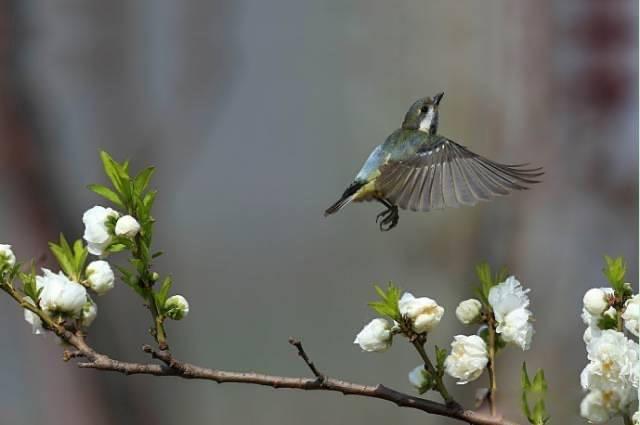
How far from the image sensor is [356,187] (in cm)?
143

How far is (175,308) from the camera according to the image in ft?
3.14

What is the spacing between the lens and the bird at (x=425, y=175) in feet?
4.04

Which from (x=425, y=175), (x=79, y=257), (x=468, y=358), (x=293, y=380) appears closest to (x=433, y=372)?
(x=468, y=358)

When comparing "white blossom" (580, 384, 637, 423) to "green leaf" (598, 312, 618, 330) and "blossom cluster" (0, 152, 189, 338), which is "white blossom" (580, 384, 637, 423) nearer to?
"green leaf" (598, 312, 618, 330)

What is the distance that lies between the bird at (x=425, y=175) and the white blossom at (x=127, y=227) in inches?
12.5

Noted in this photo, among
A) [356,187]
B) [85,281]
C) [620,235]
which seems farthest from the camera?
[620,235]

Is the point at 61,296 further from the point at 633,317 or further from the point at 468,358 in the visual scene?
the point at 633,317

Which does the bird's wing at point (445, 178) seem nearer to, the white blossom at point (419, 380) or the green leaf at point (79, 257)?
the white blossom at point (419, 380)

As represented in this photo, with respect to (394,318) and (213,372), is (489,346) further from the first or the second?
(213,372)

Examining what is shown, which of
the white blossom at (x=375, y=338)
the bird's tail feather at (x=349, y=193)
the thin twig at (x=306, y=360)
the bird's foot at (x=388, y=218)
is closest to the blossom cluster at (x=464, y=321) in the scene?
the white blossom at (x=375, y=338)

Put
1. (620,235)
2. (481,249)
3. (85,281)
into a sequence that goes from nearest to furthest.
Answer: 1. (85,281)
2. (620,235)
3. (481,249)

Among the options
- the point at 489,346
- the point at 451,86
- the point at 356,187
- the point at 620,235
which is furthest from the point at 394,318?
the point at 451,86

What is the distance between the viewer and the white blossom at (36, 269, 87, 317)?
93cm

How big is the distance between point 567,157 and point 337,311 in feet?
3.75
